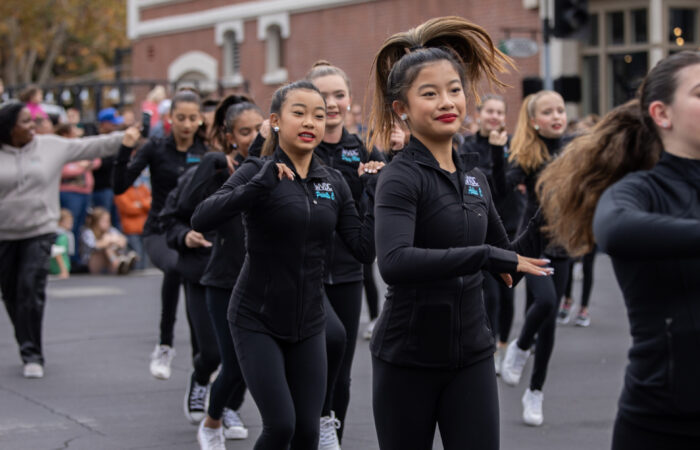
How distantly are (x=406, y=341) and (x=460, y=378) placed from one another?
0.77ft

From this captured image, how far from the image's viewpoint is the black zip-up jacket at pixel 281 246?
4.80 metres

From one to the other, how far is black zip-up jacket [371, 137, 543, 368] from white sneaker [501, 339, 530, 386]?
3949mm

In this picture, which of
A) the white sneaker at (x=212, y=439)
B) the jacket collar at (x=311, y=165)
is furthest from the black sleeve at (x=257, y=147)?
the white sneaker at (x=212, y=439)

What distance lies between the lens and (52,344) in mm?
10211

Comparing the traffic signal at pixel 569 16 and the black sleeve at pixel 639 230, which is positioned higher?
the traffic signal at pixel 569 16

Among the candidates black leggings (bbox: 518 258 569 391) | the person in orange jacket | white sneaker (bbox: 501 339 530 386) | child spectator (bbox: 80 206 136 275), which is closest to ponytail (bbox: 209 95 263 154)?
black leggings (bbox: 518 258 569 391)

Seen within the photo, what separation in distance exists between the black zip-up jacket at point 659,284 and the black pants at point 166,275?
500 centimetres

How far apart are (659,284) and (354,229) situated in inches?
86.3

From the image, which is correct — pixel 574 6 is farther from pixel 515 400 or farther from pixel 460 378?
pixel 460 378

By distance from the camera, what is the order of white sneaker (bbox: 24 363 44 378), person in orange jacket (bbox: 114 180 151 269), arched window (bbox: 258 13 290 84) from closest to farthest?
white sneaker (bbox: 24 363 44 378), person in orange jacket (bbox: 114 180 151 269), arched window (bbox: 258 13 290 84)

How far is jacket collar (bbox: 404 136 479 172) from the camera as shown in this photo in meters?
3.90

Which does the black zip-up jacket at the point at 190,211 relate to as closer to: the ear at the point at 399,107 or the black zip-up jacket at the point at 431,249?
the ear at the point at 399,107

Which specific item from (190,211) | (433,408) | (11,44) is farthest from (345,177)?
(11,44)

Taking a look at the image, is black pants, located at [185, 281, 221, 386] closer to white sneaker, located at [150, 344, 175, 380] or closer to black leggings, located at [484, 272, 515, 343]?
white sneaker, located at [150, 344, 175, 380]
